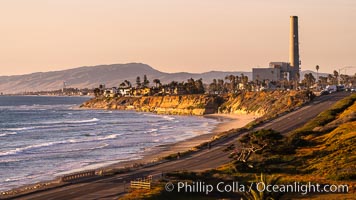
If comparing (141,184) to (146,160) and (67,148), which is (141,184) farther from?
(67,148)

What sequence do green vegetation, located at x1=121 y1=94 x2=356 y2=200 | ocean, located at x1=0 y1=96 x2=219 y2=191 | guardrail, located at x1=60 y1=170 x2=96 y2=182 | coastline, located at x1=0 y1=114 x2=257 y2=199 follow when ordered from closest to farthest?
green vegetation, located at x1=121 y1=94 x2=356 y2=200
coastline, located at x1=0 y1=114 x2=257 y2=199
guardrail, located at x1=60 y1=170 x2=96 y2=182
ocean, located at x1=0 y1=96 x2=219 y2=191

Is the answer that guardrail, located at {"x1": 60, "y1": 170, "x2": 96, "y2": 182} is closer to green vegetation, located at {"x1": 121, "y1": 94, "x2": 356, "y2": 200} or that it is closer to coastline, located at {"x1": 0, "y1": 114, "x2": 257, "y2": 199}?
coastline, located at {"x1": 0, "y1": 114, "x2": 257, "y2": 199}

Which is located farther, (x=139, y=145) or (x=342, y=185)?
(x=139, y=145)

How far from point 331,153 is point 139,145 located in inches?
1695

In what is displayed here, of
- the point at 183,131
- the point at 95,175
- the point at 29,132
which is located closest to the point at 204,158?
the point at 95,175

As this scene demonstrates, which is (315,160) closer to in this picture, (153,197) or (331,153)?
(331,153)

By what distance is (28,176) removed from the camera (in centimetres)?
6831

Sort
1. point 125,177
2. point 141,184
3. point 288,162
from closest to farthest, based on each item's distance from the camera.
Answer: point 141,184
point 125,177
point 288,162

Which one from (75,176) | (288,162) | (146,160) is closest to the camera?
(75,176)

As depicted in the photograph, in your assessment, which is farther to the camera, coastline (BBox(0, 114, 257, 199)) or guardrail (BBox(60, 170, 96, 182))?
guardrail (BBox(60, 170, 96, 182))

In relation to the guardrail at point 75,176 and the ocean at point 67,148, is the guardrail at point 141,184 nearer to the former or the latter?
the guardrail at point 75,176

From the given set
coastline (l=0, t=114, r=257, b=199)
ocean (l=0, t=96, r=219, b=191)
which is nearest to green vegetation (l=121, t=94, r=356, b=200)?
coastline (l=0, t=114, r=257, b=199)

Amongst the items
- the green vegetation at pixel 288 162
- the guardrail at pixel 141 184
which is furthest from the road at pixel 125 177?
the green vegetation at pixel 288 162

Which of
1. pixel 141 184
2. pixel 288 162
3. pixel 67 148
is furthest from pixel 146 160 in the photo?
pixel 141 184
